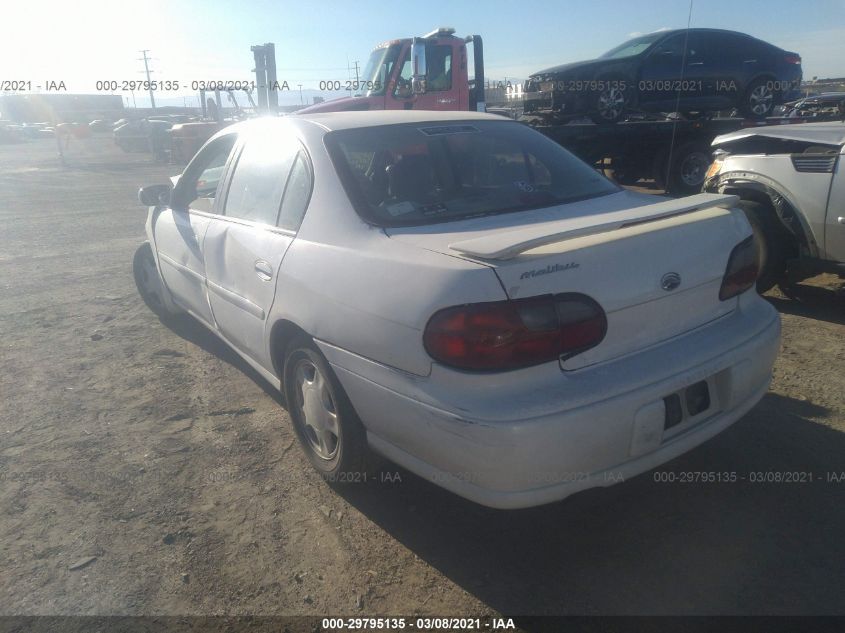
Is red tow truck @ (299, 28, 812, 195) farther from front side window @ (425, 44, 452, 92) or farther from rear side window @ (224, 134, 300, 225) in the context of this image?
rear side window @ (224, 134, 300, 225)

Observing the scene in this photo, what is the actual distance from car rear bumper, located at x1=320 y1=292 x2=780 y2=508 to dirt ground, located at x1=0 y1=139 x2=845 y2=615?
1.34ft

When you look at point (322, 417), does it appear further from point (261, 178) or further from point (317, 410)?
point (261, 178)

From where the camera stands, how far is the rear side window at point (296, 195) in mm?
2953

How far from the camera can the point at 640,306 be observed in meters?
2.29

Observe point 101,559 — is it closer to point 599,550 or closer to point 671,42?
point 599,550

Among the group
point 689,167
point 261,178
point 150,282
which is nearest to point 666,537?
point 261,178

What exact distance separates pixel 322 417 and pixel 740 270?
1869mm

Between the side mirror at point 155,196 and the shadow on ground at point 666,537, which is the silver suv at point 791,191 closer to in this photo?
the shadow on ground at point 666,537

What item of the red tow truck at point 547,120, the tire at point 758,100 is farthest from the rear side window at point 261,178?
the tire at point 758,100

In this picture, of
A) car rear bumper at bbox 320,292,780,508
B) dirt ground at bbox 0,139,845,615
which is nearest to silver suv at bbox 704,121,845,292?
dirt ground at bbox 0,139,845,615

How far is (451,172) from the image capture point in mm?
3137

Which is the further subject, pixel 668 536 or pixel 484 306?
pixel 668 536

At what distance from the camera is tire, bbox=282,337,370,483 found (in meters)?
2.66

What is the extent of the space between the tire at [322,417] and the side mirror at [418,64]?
355 inches
